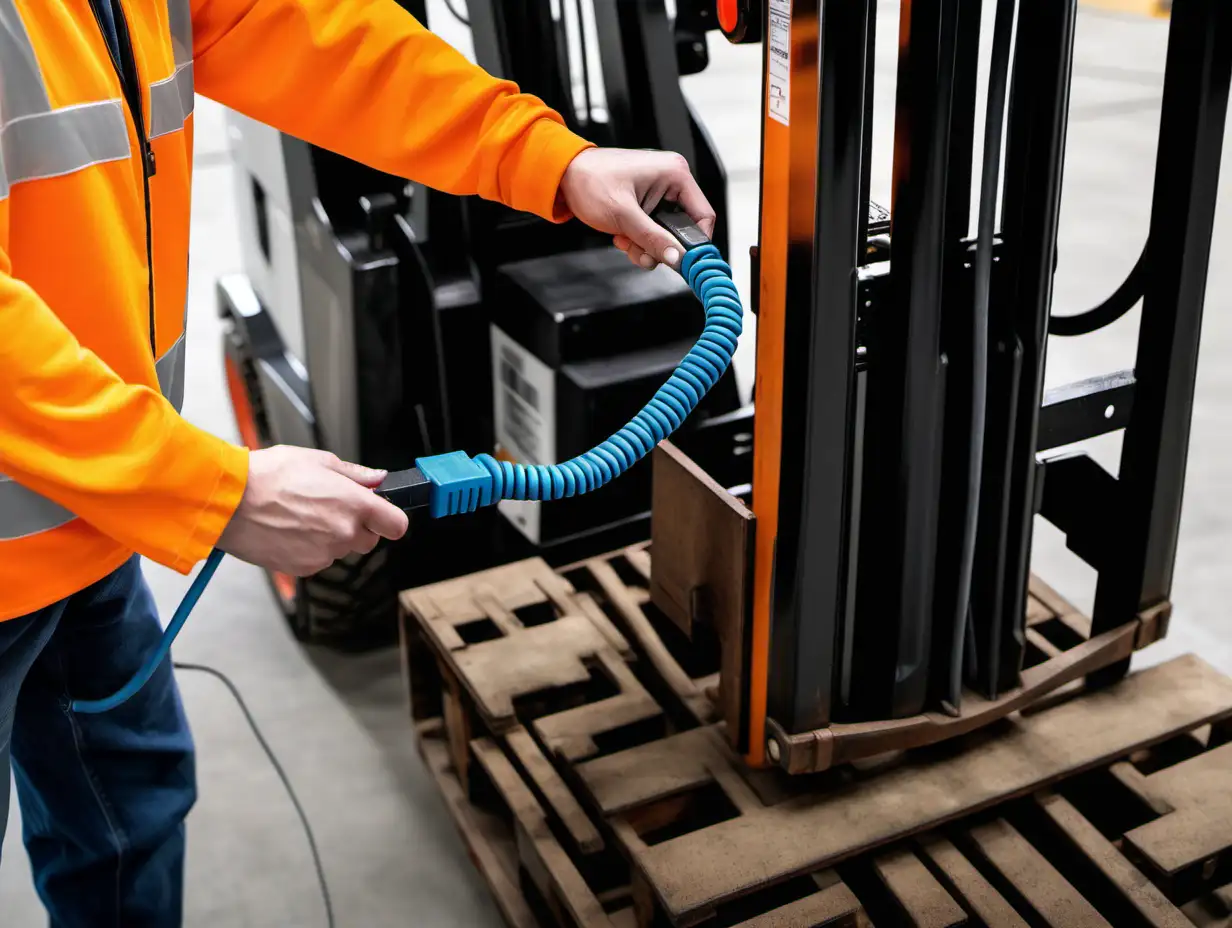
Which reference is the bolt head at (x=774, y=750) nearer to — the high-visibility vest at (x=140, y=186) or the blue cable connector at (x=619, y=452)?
the blue cable connector at (x=619, y=452)

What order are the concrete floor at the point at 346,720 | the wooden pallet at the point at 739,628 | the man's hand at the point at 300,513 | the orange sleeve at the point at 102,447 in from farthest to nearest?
the concrete floor at the point at 346,720 < the wooden pallet at the point at 739,628 < the man's hand at the point at 300,513 < the orange sleeve at the point at 102,447

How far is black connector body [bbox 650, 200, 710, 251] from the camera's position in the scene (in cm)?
180

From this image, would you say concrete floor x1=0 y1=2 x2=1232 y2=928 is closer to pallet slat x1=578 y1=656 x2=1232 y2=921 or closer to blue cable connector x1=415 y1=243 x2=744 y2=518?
pallet slat x1=578 y1=656 x2=1232 y2=921

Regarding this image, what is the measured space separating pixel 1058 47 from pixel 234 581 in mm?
2483

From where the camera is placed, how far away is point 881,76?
7.35 m

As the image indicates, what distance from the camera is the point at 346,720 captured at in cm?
302

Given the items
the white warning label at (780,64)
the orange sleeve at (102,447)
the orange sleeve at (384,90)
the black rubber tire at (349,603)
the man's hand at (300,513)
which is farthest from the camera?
the black rubber tire at (349,603)

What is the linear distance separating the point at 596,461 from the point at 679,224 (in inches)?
17.6

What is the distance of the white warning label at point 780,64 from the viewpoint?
1.71 metres

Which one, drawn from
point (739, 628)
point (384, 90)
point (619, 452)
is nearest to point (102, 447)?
point (619, 452)

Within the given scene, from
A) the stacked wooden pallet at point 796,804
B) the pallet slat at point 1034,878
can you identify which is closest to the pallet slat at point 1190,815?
the stacked wooden pallet at point 796,804

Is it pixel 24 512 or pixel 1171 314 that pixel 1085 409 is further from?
pixel 24 512

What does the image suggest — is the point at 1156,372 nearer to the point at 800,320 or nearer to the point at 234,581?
the point at 800,320

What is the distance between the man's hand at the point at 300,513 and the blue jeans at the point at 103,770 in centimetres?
45
